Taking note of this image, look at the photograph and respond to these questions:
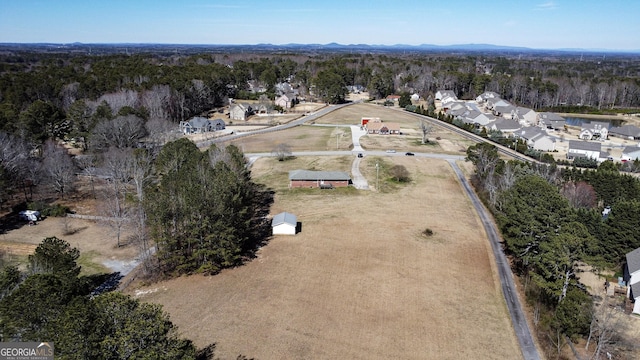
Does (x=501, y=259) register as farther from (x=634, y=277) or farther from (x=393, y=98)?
(x=393, y=98)

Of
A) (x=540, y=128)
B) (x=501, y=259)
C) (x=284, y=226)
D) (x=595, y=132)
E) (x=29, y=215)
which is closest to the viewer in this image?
(x=501, y=259)

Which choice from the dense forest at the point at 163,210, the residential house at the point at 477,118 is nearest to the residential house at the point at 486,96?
the residential house at the point at 477,118

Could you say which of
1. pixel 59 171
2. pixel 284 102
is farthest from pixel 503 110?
pixel 59 171

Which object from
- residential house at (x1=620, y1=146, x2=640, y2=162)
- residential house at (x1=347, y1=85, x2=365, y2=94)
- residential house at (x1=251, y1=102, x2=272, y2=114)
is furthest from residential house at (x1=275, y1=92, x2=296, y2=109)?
residential house at (x1=620, y1=146, x2=640, y2=162)

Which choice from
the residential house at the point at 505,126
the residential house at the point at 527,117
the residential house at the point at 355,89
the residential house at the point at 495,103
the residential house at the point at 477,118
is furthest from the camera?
the residential house at the point at 355,89

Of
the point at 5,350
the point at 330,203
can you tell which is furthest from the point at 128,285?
the point at 330,203

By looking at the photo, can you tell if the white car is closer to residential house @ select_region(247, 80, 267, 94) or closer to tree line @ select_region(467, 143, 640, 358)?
tree line @ select_region(467, 143, 640, 358)

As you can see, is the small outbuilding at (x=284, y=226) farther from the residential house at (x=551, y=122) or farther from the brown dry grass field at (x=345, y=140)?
the residential house at (x=551, y=122)
